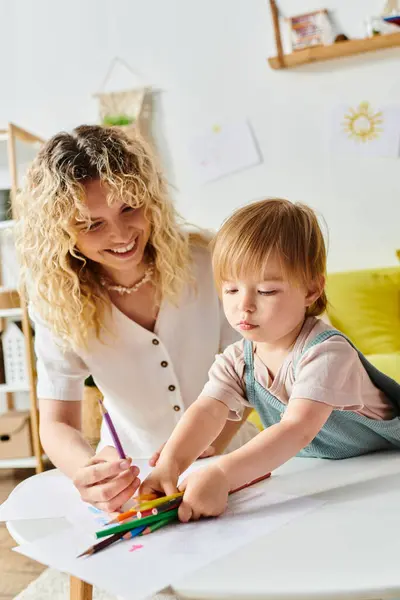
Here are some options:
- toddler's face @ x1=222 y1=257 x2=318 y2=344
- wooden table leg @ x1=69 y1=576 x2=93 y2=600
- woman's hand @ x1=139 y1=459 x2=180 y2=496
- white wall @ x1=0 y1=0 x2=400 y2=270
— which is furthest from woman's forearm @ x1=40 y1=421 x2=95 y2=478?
white wall @ x1=0 y1=0 x2=400 y2=270

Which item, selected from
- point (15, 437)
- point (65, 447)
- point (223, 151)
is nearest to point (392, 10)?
point (223, 151)

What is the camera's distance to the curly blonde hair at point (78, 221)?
1.23 m

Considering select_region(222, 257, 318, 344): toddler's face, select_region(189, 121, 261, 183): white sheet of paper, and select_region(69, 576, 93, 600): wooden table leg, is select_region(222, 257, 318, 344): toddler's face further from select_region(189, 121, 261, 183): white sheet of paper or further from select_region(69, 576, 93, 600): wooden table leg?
select_region(189, 121, 261, 183): white sheet of paper

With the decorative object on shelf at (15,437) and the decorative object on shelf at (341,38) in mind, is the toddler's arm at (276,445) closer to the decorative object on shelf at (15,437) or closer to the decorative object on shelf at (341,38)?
the decorative object on shelf at (15,437)

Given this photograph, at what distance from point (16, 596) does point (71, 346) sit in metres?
1.03

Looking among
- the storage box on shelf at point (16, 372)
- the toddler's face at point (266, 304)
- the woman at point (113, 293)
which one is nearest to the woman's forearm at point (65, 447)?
the woman at point (113, 293)

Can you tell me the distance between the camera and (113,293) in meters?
1.42

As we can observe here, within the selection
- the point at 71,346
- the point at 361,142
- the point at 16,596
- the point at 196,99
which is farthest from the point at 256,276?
the point at 196,99

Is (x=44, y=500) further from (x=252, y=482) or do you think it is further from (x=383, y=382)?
(x=383, y=382)

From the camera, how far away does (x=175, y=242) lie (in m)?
1.37

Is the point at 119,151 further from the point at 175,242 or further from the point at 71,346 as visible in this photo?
the point at 71,346

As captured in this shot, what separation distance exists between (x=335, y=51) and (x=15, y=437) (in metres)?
2.26

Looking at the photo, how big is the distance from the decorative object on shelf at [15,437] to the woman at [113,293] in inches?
72.2

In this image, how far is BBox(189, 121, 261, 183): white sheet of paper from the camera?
3373mm
